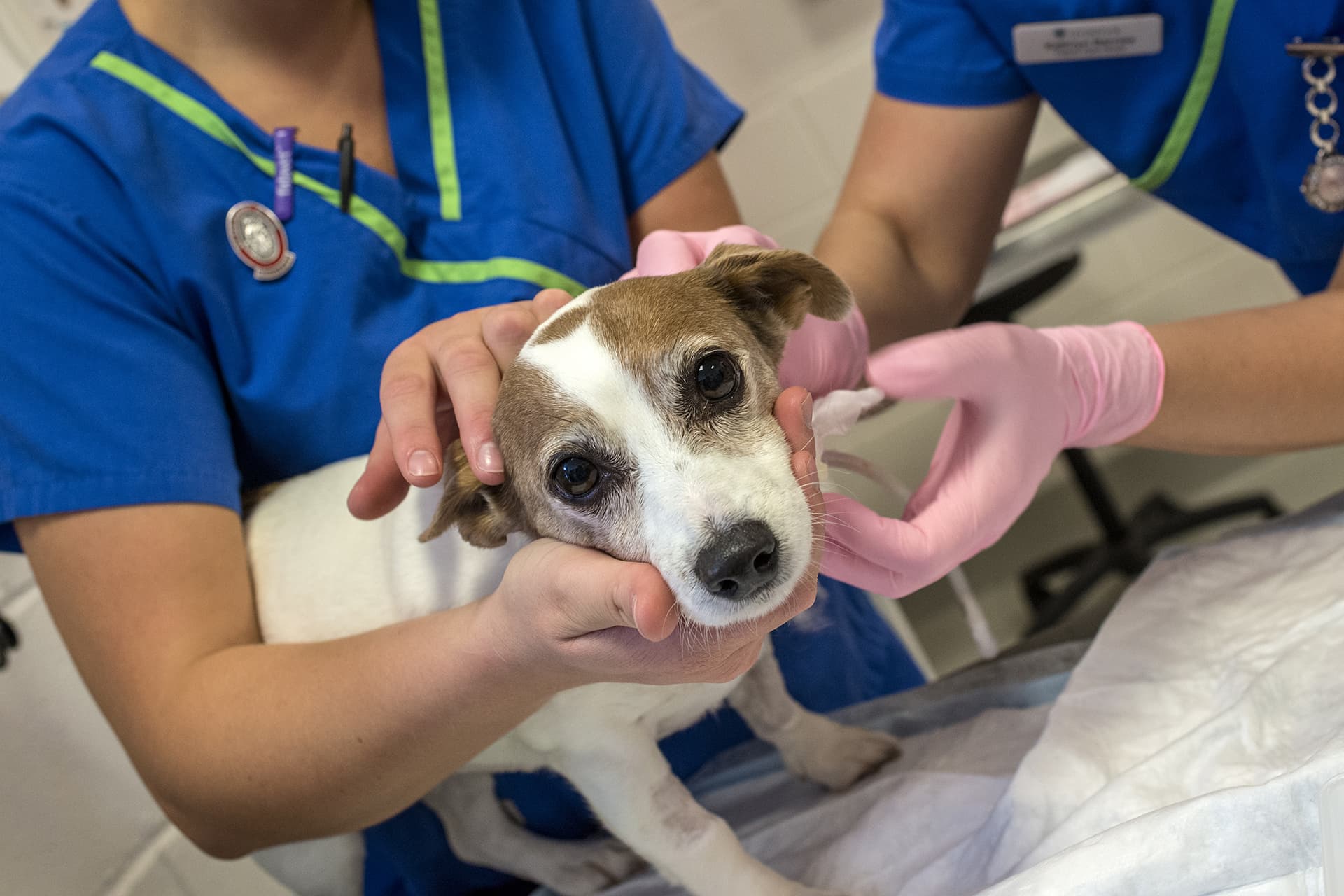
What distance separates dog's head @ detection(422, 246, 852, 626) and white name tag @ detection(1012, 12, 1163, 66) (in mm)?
681

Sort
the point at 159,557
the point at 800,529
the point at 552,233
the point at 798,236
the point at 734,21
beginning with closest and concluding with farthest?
the point at 800,529
the point at 159,557
the point at 552,233
the point at 734,21
the point at 798,236

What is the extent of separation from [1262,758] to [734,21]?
9.73ft

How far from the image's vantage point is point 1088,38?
149 cm

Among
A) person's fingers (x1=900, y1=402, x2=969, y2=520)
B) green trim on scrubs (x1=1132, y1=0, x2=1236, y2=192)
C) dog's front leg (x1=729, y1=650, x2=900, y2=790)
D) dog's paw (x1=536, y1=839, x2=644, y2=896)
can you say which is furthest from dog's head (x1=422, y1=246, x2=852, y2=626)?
green trim on scrubs (x1=1132, y1=0, x2=1236, y2=192)

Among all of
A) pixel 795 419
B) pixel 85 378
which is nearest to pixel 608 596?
pixel 795 419

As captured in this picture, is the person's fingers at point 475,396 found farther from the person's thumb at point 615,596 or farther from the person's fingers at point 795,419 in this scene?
the person's fingers at point 795,419

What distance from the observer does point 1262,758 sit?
3.34ft

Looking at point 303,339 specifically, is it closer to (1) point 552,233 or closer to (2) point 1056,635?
(1) point 552,233

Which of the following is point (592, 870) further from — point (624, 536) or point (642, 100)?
point (642, 100)

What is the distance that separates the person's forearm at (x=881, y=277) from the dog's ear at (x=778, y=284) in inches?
12.5

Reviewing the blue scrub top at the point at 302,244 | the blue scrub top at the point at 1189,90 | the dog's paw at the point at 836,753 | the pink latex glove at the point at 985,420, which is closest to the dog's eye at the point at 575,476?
the pink latex glove at the point at 985,420

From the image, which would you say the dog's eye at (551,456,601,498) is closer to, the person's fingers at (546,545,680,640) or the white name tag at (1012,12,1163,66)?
the person's fingers at (546,545,680,640)

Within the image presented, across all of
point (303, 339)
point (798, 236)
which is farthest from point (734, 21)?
point (303, 339)

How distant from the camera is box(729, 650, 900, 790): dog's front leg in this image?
56.2 inches
